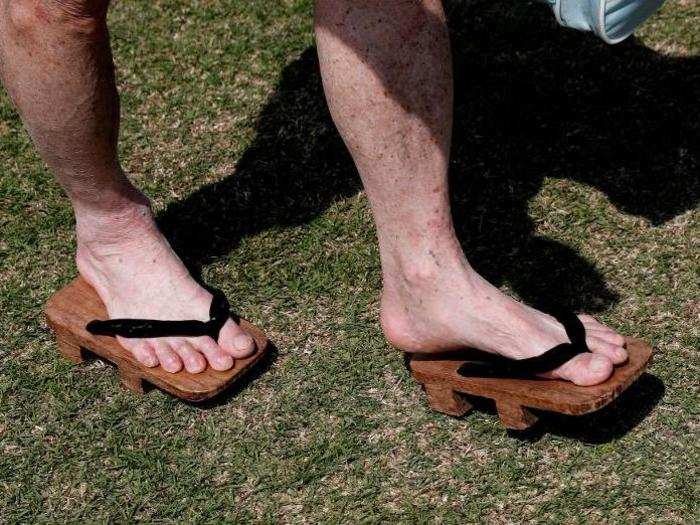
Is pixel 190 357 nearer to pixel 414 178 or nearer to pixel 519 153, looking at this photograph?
pixel 414 178

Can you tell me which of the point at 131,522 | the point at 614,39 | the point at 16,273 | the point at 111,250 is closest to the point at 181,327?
the point at 111,250

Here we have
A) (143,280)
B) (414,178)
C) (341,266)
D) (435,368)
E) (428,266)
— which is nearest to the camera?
(414,178)

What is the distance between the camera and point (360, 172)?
7.16ft

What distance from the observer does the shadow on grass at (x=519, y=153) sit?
290 centimetres

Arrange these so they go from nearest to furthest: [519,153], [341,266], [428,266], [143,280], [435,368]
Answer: [428,266] < [435,368] < [143,280] < [341,266] < [519,153]

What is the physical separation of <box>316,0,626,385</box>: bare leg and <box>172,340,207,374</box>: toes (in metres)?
0.44

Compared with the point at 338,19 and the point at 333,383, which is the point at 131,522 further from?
the point at 338,19

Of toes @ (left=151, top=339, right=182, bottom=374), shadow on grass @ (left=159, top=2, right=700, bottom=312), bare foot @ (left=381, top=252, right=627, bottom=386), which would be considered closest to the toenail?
bare foot @ (left=381, top=252, right=627, bottom=386)

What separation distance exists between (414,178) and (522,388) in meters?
0.50

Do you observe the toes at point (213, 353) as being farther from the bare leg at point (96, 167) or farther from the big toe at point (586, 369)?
the big toe at point (586, 369)

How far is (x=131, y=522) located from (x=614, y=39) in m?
1.50

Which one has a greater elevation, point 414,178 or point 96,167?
point 414,178

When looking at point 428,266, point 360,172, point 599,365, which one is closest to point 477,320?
point 428,266

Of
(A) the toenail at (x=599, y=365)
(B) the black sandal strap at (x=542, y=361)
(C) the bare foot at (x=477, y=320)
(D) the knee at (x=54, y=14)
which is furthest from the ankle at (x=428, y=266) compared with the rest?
(D) the knee at (x=54, y=14)
